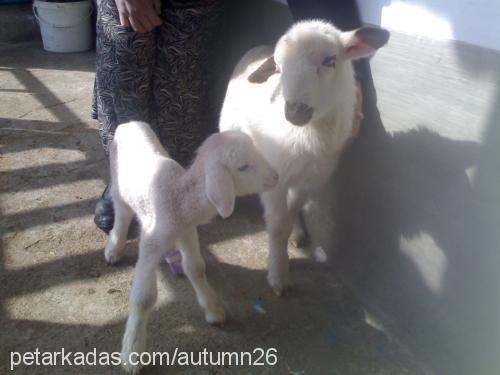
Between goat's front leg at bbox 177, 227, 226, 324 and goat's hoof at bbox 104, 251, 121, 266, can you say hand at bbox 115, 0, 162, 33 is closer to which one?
goat's front leg at bbox 177, 227, 226, 324

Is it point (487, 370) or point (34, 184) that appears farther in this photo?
point (34, 184)

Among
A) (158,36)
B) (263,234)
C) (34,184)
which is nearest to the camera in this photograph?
(158,36)

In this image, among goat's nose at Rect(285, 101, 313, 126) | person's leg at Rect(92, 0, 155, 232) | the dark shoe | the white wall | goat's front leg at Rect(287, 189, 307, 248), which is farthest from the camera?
the dark shoe

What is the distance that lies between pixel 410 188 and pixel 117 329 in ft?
5.07

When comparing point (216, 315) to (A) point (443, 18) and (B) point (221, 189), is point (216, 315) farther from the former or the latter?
(A) point (443, 18)

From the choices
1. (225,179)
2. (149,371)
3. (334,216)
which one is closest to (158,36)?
(225,179)

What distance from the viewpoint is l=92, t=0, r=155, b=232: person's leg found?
2.44m

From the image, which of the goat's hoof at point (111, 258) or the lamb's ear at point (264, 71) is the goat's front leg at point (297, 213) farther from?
the goat's hoof at point (111, 258)

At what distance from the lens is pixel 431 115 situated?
193 cm

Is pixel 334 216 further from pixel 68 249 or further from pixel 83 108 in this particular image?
pixel 83 108

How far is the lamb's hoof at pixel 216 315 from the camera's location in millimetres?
2254

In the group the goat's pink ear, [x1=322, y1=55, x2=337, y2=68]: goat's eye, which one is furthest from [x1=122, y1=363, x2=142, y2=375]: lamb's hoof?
the goat's pink ear

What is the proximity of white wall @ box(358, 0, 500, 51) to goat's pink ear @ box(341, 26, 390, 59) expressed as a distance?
0.47 ft

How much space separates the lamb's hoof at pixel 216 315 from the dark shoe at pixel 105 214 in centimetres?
95
